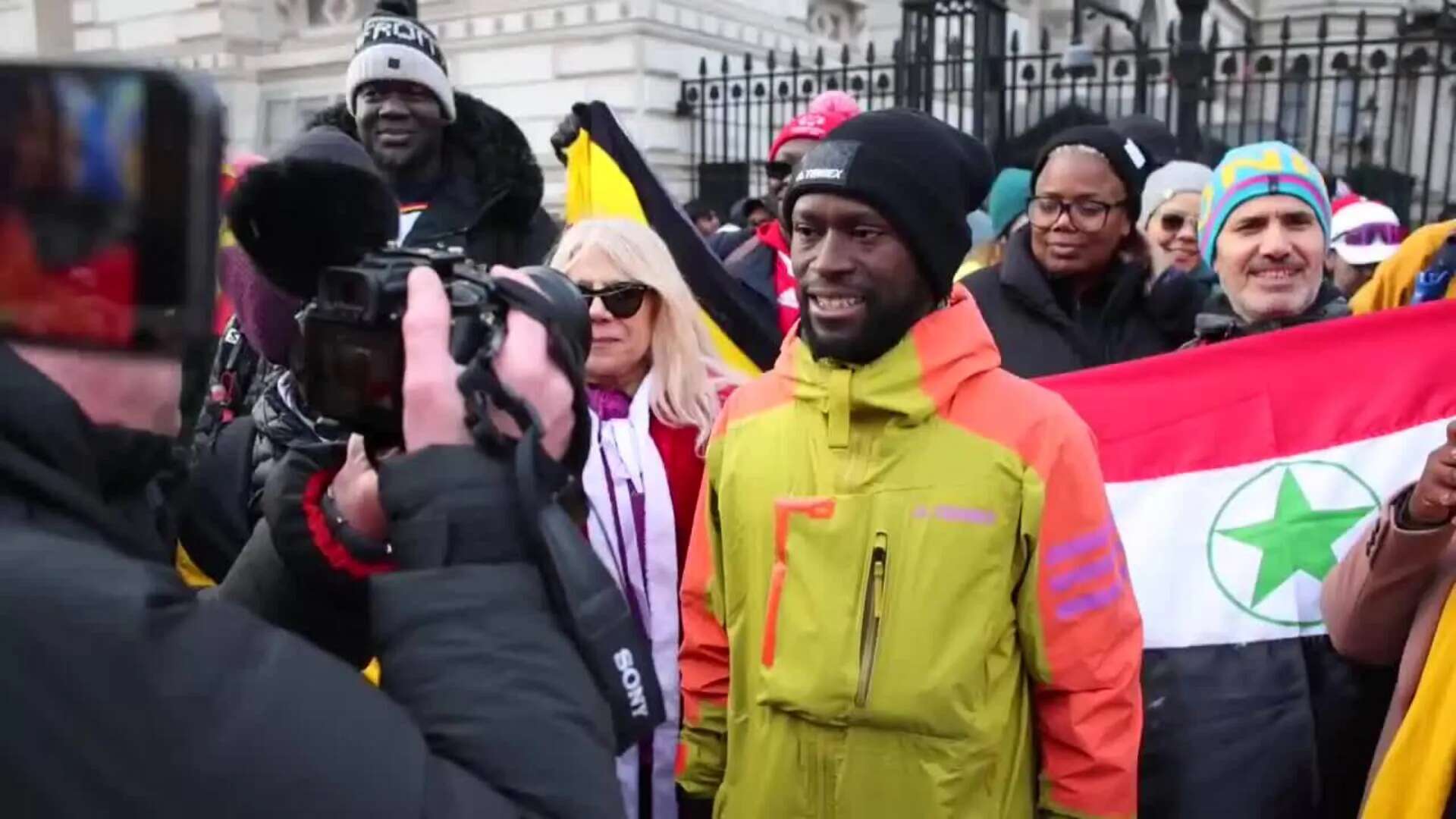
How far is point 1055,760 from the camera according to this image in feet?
7.48

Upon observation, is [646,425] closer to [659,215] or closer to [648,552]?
[648,552]

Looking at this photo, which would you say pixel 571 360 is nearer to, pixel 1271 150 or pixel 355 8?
pixel 1271 150

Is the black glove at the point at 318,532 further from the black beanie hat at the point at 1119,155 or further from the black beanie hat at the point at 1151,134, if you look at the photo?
the black beanie hat at the point at 1151,134

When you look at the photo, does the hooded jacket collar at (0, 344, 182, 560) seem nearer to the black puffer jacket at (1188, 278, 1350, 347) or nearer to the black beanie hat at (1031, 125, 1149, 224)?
the black puffer jacket at (1188, 278, 1350, 347)

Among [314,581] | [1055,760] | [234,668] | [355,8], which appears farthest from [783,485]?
[355,8]

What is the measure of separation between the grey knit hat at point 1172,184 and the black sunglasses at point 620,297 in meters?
3.06

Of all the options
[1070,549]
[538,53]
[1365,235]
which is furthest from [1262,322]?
[538,53]

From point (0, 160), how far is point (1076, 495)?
181 centimetres

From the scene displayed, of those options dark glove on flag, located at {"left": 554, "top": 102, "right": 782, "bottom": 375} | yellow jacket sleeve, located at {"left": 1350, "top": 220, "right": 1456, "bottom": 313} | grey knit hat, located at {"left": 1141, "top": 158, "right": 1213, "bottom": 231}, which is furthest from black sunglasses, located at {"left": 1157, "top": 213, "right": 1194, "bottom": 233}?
dark glove on flag, located at {"left": 554, "top": 102, "right": 782, "bottom": 375}

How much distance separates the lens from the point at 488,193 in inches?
171

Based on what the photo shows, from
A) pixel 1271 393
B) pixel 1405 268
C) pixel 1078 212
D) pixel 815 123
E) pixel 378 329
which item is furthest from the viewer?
pixel 815 123

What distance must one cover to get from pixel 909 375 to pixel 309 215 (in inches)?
49.4

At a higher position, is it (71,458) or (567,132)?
(567,132)

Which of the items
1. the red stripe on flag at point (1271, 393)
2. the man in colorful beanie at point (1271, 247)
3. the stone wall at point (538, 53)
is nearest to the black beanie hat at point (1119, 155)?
the man in colorful beanie at point (1271, 247)
